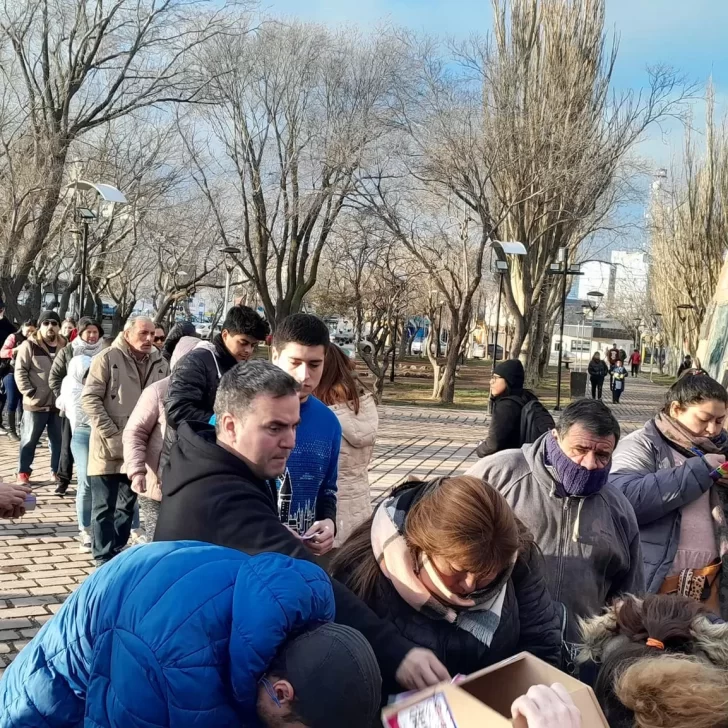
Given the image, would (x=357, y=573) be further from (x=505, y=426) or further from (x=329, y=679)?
(x=505, y=426)

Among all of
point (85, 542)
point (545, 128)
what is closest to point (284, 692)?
point (85, 542)

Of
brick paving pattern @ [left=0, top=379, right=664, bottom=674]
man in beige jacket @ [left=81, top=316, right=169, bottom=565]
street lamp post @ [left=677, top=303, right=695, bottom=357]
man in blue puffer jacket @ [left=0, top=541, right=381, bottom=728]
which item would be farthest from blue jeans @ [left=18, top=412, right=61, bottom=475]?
street lamp post @ [left=677, top=303, right=695, bottom=357]

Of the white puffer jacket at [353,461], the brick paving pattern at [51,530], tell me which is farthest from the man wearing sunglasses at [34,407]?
the white puffer jacket at [353,461]

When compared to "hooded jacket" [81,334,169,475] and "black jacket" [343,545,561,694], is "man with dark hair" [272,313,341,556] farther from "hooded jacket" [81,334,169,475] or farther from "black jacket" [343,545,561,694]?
"hooded jacket" [81,334,169,475]

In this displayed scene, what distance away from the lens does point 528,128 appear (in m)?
24.0

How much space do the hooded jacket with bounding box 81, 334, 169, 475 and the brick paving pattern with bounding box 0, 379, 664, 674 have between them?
0.89 meters

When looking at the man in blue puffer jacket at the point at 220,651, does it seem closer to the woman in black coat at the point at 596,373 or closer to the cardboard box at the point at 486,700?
the cardboard box at the point at 486,700

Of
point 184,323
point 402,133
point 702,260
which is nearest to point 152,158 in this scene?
point 402,133

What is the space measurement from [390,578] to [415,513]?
0.20 meters

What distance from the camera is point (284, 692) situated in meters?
1.66

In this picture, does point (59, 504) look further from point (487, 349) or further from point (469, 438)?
point (487, 349)

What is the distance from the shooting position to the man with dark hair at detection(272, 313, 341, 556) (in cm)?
385

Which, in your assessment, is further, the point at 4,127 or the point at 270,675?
the point at 4,127

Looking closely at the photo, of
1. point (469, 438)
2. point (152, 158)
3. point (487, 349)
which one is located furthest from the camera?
point (487, 349)
